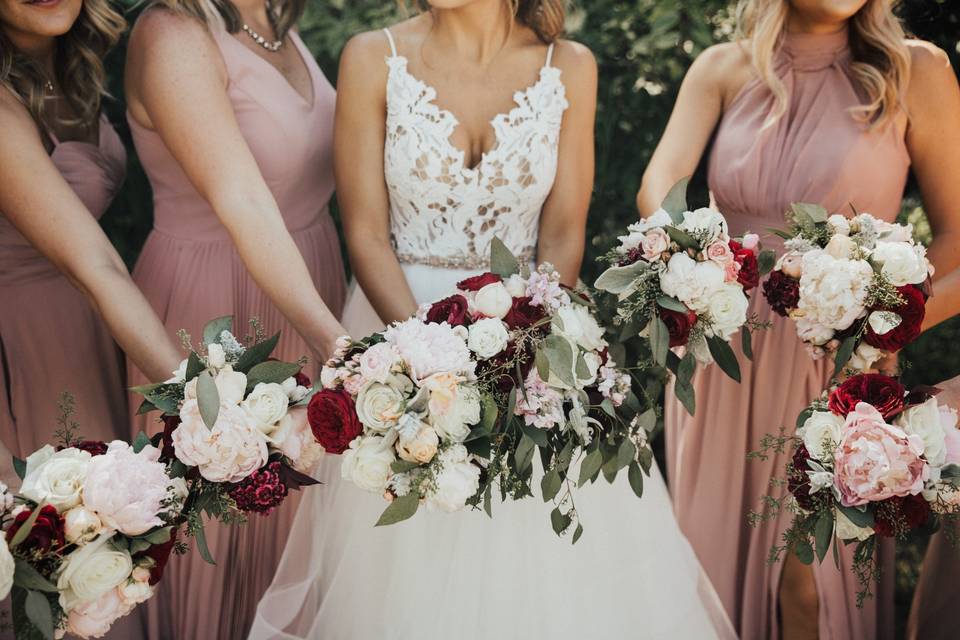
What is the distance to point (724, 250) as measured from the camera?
208cm

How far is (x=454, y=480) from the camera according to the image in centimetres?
182

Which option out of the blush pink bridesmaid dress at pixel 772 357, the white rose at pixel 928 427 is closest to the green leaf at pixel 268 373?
the white rose at pixel 928 427

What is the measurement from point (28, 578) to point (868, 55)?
2.70 meters

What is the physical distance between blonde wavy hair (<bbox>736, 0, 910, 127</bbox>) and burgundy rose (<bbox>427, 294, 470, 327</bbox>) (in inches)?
56.5

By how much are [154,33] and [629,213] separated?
7.01 ft

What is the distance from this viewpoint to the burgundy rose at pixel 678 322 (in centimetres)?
207

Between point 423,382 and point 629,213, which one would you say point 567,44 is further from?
point 423,382

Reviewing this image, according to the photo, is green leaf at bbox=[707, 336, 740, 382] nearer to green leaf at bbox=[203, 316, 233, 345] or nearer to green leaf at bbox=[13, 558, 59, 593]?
green leaf at bbox=[203, 316, 233, 345]

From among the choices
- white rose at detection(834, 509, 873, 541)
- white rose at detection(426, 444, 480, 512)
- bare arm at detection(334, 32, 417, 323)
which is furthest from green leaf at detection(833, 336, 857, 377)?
bare arm at detection(334, 32, 417, 323)

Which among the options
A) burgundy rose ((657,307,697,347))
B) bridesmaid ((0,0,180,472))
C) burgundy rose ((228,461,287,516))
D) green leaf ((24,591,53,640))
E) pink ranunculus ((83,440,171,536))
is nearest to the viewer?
green leaf ((24,591,53,640))

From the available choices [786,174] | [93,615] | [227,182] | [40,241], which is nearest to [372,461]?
[93,615]

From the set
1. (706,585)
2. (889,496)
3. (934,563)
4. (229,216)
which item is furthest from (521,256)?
(934,563)

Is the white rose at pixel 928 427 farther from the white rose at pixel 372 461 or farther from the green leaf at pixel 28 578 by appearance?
the green leaf at pixel 28 578

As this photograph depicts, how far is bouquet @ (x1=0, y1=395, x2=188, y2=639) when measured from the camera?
5.52 ft
